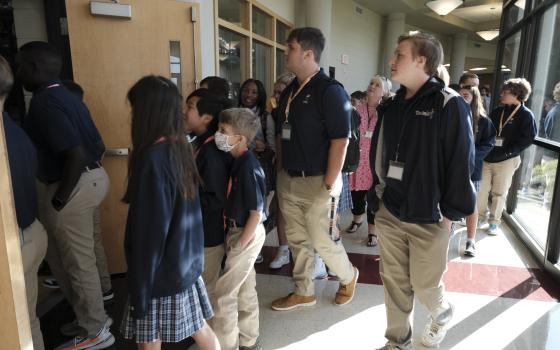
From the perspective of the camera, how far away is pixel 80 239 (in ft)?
6.41

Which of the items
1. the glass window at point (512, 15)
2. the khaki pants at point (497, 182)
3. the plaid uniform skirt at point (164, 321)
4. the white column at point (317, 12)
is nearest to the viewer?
the plaid uniform skirt at point (164, 321)

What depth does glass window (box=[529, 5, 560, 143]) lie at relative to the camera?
332cm

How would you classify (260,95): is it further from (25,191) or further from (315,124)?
(25,191)

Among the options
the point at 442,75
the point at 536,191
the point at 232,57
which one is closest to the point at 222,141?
the point at 442,75

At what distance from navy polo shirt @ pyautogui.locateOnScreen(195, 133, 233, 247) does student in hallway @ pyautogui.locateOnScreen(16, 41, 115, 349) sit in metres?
0.62

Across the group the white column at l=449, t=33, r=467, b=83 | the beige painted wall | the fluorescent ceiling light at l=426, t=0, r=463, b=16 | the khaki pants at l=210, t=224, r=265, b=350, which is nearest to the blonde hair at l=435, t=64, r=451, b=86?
the khaki pants at l=210, t=224, r=265, b=350

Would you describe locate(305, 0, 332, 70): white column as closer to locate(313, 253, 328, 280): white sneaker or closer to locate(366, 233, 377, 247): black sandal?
locate(366, 233, 377, 247): black sandal

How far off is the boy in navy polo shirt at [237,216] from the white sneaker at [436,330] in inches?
37.9

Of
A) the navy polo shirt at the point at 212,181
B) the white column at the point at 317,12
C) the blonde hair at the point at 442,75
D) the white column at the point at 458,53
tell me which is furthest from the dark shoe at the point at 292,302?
the white column at the point at 458,53

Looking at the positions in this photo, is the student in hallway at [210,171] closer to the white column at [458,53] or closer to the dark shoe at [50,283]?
the dark shoe at [50,283]

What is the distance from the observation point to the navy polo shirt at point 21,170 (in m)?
1.43

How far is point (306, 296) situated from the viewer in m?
2.32

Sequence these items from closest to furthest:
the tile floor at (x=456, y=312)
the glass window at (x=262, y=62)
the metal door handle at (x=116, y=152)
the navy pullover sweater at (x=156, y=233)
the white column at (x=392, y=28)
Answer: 1. the navy pullover sweater at (x=156, y=233)
2. the tile floor at (x=456, y=312)
3. the metal door handle at (x=116, y=152)
4. the glass window at (x=262, y=62)
5. the white column at (x=392, y=28)

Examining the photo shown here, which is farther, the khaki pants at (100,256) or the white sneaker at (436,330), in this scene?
the khaki pants at (100,256)
